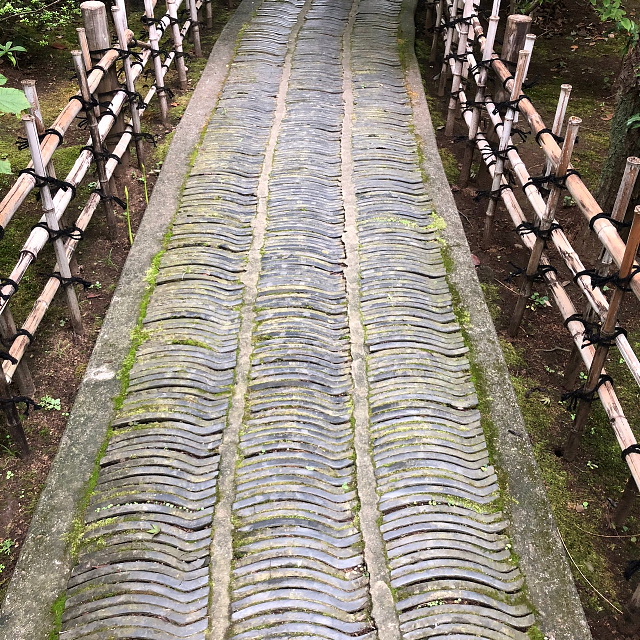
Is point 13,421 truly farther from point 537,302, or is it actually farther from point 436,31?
point 436,31

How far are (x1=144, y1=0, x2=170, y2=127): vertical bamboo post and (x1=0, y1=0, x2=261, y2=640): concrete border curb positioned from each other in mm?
670

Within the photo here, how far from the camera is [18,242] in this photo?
19.5ft

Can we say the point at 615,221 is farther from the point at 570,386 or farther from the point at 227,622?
the point at 227,622

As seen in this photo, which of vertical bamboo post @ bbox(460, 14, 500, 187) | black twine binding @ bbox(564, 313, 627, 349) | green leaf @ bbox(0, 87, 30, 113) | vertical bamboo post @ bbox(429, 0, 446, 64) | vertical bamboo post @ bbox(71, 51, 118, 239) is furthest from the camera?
vertical bamboo post @ bbox(429, 0, 446, 64)

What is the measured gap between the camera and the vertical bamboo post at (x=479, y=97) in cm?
630

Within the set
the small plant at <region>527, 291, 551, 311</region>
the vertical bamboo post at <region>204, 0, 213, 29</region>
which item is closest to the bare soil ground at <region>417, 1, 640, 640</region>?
the small plant at <region>527, 291, 551, 311</region>

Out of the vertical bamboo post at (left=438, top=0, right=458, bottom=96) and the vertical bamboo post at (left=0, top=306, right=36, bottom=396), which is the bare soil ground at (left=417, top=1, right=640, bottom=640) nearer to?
the vertical bamboo post at (left=438, top=0, right=458, bottom=96)

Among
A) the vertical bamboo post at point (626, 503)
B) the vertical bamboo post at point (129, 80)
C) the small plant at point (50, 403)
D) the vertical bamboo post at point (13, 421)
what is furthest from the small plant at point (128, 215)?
the vertical bamboo post at point (626, 503)

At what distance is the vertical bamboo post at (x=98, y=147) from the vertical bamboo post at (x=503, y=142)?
10.5 feet

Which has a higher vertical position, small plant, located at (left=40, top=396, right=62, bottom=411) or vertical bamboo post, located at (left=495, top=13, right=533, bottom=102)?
vertical bamboo post, located at (left=495, top=13, right=533, bottom=102)

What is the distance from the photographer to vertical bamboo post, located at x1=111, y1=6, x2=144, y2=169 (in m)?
6.19

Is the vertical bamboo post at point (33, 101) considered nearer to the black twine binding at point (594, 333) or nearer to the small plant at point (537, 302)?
the black twine binding at point (594, 333)

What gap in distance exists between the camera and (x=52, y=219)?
4.79 m

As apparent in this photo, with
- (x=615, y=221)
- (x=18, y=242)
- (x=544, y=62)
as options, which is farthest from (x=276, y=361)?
(x=544, y=62)
